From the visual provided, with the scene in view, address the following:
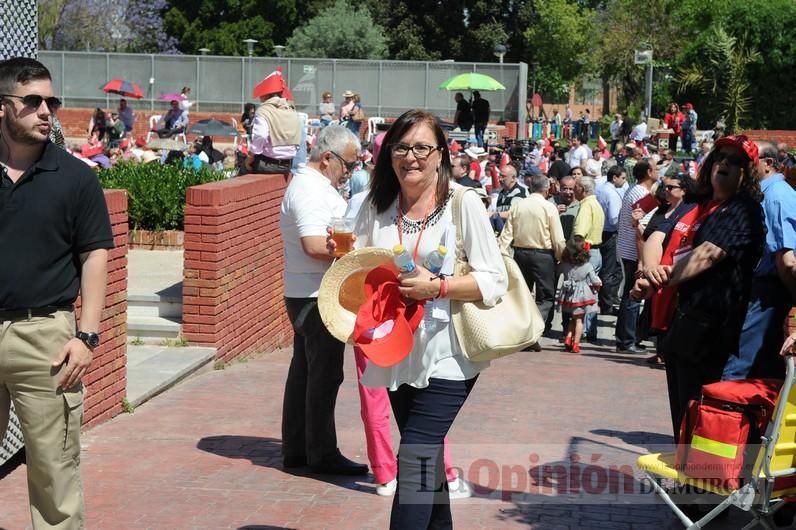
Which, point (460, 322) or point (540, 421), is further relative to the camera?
point (540, 421)

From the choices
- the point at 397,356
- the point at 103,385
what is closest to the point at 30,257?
the point at 397,356

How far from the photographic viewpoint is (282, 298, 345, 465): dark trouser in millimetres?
6426

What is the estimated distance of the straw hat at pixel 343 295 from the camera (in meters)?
4.70

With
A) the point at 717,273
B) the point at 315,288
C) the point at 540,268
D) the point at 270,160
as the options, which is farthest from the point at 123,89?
the point at 717,273

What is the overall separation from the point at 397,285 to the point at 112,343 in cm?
373

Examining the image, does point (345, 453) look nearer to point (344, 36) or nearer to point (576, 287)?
point (576, 287)

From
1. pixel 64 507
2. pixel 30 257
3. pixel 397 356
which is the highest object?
pixel 30 257

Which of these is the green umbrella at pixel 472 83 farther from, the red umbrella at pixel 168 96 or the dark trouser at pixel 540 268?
the dark trouser at pixel 540 268

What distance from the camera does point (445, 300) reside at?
15.1ft

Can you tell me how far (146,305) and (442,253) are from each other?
20.7 ft

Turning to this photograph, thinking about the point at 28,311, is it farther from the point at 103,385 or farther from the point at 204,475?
the point at 103,385

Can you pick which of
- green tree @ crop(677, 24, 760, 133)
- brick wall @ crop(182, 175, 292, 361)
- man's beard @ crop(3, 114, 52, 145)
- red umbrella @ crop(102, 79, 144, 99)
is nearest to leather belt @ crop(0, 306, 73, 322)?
man's beard @ crop(3, 114, 52, 145)

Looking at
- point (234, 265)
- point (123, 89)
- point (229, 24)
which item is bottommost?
point (234, 265)

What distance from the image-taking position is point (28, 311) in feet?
14.8
